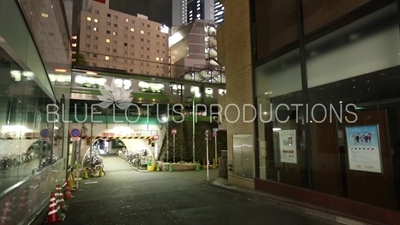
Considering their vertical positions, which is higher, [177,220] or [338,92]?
[338,92]

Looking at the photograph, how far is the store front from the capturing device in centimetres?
593

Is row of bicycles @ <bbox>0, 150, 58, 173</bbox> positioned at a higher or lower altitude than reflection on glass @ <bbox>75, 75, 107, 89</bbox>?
lower

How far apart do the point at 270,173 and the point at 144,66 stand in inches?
2274

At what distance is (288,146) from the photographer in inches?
351

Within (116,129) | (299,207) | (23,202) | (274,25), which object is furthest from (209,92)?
(23,202)

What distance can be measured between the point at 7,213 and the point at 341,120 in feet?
26.1

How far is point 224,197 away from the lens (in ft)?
30.6

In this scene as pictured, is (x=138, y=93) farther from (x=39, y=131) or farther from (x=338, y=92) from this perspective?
(x=338, y=92)

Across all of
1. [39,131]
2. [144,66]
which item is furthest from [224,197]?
[144,66]

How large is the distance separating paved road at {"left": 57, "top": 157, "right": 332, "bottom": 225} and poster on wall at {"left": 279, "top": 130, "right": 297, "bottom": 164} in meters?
1.72

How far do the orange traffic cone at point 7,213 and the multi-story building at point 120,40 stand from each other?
173 feet


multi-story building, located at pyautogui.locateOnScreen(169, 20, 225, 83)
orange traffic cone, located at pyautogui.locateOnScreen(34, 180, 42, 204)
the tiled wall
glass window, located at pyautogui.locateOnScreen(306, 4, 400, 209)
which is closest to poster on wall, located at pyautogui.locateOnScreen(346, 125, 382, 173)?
glass window, located at pyautogui.locateOnScreen(306, 4, 400, 209)

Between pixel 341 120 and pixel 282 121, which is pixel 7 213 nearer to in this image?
pixel 341 120

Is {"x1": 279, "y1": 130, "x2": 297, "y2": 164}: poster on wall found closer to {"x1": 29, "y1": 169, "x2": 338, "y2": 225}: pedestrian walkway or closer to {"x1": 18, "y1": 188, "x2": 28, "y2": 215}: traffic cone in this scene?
{"x1": 29, "y1": 169, "x2": 338, "y2": 225}: pedestrian walkway
